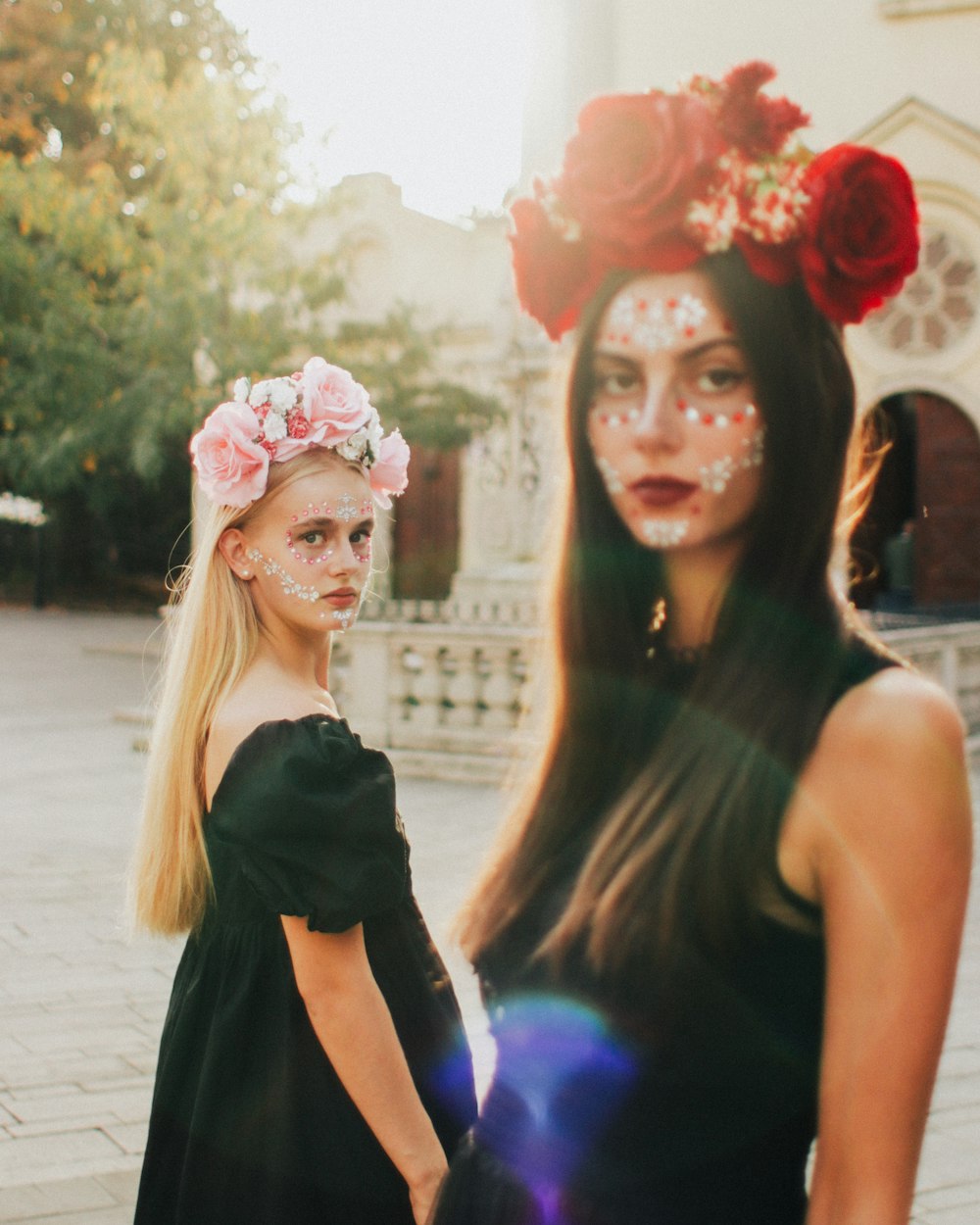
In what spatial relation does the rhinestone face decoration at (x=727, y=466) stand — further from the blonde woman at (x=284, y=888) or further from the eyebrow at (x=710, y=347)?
the blonde woman at (x=284, y=888)

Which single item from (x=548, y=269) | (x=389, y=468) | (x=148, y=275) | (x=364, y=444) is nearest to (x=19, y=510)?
(x=148, y=275)

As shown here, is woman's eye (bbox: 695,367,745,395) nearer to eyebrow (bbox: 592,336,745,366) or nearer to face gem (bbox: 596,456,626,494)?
eyebrow (bbox: 592,336,745,366)

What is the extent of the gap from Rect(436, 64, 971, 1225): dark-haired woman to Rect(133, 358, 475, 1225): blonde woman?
59cm

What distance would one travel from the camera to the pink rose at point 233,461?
8.38 feet

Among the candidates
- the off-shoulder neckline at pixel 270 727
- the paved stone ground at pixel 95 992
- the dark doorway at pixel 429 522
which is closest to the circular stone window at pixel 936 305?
the dark doorway at pixel 429 522

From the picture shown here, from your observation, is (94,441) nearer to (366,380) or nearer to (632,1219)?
(366,380)

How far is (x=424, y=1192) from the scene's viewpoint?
6.84 feet

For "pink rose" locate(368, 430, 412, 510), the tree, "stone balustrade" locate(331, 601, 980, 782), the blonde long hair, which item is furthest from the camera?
the tree

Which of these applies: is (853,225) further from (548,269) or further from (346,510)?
(346,510)

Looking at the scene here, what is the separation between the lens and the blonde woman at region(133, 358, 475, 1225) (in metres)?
2.14

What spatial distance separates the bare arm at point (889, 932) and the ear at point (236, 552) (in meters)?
1.49

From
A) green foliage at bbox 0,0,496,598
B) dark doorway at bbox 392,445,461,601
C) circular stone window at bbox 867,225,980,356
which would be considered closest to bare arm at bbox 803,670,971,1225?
green foliage at bbox 0,0,496,598

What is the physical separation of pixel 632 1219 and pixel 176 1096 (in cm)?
118

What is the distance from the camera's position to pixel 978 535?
1820 centimetres
